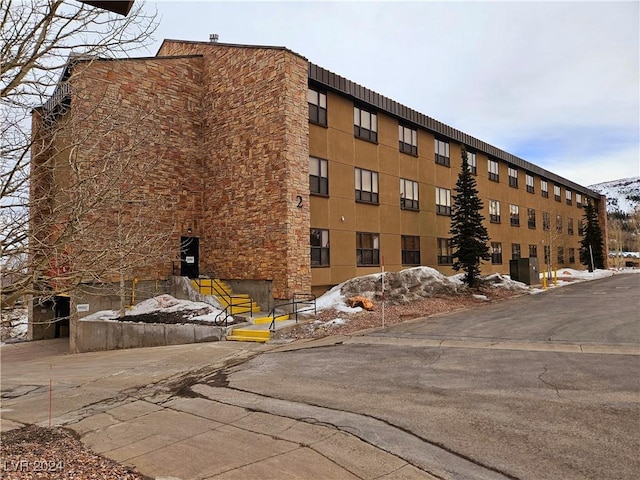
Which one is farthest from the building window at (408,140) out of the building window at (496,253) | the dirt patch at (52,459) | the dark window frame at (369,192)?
the dirt patch at (52,459)

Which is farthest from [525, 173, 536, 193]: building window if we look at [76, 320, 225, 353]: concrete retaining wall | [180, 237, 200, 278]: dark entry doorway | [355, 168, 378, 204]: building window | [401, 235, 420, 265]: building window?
[76, 320, 225, 353]: concrete retaining wall

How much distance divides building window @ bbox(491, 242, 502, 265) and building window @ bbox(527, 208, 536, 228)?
23.0 feet

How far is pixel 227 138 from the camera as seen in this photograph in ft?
69.1

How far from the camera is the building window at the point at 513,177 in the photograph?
37503 mm

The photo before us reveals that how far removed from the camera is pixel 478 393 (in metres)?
7.75

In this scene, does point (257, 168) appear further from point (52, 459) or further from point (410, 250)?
point (52, 459)

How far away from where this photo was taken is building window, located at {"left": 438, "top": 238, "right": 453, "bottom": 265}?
28.2m

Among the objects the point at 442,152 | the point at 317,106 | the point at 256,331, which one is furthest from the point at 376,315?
the point at 442,152

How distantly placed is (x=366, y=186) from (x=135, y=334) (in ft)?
41.5

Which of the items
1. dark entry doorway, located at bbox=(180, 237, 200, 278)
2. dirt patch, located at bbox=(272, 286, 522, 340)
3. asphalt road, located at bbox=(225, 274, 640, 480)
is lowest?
asphalt road, located at bbox=(225, 274, 640, 480)

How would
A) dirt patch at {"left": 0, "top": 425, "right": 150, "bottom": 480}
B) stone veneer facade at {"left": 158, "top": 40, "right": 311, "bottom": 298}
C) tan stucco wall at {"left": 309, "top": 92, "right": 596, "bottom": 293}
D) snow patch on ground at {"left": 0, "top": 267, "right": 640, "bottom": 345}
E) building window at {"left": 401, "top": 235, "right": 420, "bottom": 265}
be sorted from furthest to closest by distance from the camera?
building window at {"left": 401, "top": 235, "right": 420, "bottom": 265}, tan stucco wall at {"left": 309, "top": 92, "right": 596, "bottom": 293}, stone veneer facade at {"left": 158, "top": 40, "right": 311, "bottom": 298}, snow patch on ground at {"left": 0, "top": 267, "right": 640, "bottom": 345}, dirt patch at {"left": 0, "top": 425, "right": 150, "bottom": 480}

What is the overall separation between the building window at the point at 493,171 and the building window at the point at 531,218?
6.79 meters

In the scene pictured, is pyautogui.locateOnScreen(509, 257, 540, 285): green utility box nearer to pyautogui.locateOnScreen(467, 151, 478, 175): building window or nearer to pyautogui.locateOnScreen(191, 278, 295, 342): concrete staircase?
pyautogui.locateOnScreen(467, 151, 478, 175): building window

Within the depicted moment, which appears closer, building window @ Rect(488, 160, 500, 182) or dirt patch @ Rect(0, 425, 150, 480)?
dirt patch @ Rect(0, 425, 150, 480)
